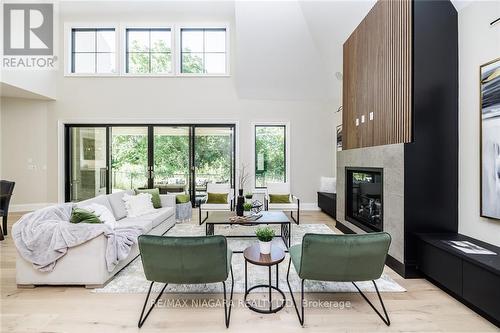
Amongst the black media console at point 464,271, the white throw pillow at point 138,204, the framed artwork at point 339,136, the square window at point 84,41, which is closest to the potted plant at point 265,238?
the black media console at point 464,271

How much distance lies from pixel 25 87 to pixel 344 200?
7170mm

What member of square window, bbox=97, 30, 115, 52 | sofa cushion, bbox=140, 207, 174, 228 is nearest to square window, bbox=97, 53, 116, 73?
square window, bbox=97, 30, 115, 52

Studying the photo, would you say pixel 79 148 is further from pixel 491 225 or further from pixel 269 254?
pixel 491 225

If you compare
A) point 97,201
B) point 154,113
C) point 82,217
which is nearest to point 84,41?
point 154,113

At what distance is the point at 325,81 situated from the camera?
6.00 meters

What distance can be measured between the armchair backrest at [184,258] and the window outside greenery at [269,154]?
15.0ft

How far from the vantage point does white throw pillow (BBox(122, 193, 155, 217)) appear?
161 inches

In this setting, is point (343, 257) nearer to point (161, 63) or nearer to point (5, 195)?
point (5, 195)

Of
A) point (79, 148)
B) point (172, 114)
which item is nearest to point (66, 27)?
point (79, 148)

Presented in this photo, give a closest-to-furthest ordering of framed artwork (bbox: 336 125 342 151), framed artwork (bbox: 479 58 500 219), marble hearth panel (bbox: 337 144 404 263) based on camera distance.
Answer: framed artwork (bbox: 479 58 500 219)
marble hearth panel (bbox: 337 144 404 263)
framed artwork (bbox: 336 125 342 151)

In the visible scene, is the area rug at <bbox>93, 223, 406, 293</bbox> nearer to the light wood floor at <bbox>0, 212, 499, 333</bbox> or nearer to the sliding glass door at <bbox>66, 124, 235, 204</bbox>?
the light wood floor at <bbox>0, 212, 499, 333</bbox>

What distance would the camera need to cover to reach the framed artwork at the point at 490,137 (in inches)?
91.7

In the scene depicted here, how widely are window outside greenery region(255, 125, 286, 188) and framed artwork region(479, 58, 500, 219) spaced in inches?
168

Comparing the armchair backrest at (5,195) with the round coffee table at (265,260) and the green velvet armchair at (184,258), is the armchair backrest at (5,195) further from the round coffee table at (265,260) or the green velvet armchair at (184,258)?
the round coffee table at (265,260)
